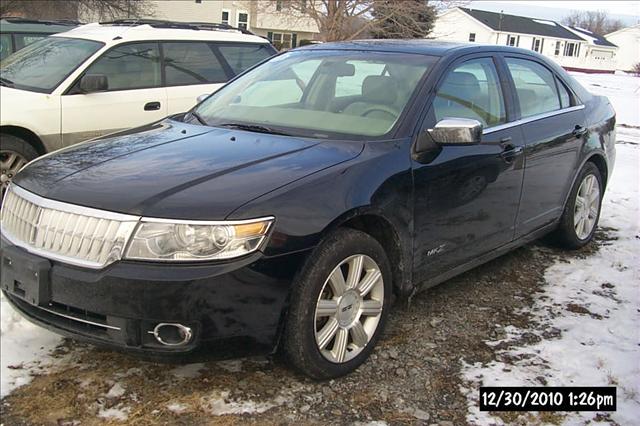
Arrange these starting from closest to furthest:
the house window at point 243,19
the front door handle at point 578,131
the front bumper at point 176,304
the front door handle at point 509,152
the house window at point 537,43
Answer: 1. the front bumper at point 176,304
2. the front door handle at point 509,152
3. the front door handle at point 578,131
4. the house window at point 243,19
5. the house window at point 537,43

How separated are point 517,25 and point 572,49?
810cm

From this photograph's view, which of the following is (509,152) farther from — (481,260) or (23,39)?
(23,39)

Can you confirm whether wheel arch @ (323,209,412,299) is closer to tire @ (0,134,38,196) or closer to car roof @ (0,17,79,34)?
tire @ (0,134,38,196)

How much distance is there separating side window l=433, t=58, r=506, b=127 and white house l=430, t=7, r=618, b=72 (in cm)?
4833

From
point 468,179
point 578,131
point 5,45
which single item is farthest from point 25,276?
point 5,45

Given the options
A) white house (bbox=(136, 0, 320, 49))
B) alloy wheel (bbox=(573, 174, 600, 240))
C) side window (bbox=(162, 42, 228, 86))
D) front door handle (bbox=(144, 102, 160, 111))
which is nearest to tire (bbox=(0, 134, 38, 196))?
front door handle (bbox=(144, 102, 160, 111))

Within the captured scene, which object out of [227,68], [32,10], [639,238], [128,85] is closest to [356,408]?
[639,238]

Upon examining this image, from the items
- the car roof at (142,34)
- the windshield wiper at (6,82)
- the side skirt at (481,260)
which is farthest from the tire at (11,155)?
the side skirt at (481,260)

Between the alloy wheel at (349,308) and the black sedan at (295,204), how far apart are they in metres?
0.01

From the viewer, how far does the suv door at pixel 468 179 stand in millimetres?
3570

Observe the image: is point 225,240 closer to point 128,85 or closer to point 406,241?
point 406,241

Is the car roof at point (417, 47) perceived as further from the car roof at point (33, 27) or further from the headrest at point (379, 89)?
the car roof at point (33, 27)

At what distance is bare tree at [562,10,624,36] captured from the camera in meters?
95.1

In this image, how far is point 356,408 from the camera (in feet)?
9.71
